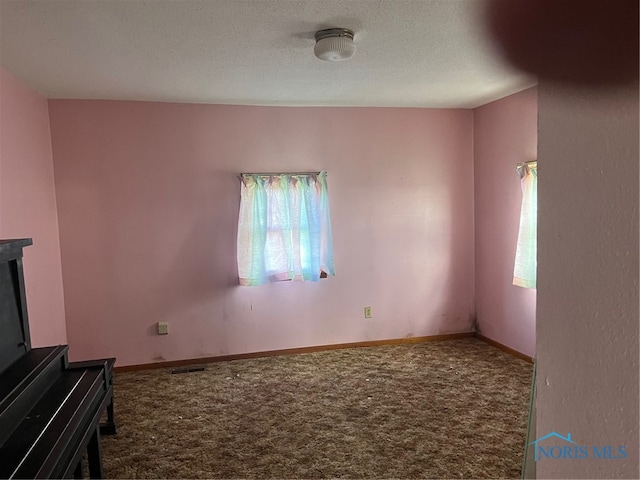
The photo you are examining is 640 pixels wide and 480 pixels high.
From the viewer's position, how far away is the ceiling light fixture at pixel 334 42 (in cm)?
227

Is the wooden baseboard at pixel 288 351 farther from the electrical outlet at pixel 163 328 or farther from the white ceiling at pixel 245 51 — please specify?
the white ceiling at pixel 245 51

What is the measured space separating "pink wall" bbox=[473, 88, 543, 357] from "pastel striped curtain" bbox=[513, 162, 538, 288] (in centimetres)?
15

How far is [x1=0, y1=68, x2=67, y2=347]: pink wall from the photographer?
9.07 ft

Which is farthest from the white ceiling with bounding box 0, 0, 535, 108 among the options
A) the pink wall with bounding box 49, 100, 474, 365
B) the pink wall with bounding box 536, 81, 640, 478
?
the pink wall with bounding box 536, 81, 640, 478

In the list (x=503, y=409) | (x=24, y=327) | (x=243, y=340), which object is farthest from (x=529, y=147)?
(x=24, y=327)

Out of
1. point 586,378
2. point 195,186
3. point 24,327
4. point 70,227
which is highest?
point 195,186

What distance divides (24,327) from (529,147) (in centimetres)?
364

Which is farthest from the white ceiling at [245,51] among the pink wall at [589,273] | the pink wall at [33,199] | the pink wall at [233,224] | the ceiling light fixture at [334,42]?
the pink wall at [589,273]

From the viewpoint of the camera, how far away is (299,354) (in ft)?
13.4

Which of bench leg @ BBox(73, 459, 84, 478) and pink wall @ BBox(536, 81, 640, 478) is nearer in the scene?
Result: pink wall @ BBox(536, 81, 640, 478)

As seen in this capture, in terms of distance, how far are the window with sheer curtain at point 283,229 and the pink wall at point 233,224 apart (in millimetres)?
157

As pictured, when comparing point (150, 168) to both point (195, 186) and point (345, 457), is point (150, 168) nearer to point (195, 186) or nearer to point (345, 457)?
point (195, 186)

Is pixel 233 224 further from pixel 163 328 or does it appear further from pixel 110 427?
pixel 110 427

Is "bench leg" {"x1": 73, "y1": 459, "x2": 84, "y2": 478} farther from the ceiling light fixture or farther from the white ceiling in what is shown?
the ceiling light fixture
